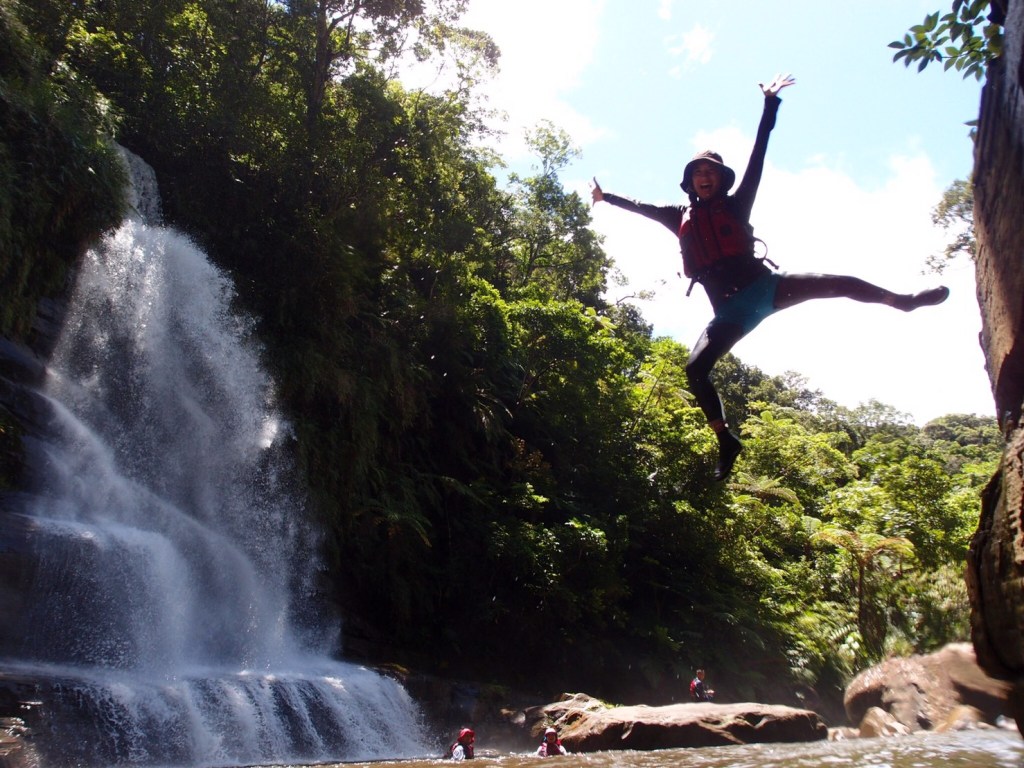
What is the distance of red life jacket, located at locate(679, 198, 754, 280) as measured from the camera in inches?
148

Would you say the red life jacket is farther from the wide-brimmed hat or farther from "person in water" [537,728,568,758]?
"person in water" [537,728,568,758]

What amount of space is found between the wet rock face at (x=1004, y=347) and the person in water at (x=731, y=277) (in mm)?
1362

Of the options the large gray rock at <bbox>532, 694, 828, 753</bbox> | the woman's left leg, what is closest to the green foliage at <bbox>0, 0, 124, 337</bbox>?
the large gray rock at <bbox>532, 694, 828, 753</bbox>

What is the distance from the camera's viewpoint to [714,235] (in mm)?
3789

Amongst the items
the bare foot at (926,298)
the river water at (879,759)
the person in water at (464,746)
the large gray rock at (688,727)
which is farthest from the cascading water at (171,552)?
the bare foot at (926,298)

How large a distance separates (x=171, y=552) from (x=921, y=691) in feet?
39.1

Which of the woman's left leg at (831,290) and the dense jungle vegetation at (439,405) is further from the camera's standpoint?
the dense jungle vegetation at (439,405)

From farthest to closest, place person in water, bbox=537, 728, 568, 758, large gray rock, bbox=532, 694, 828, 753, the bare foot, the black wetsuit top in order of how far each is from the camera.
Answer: large gray rock, bbox=532, 694, 828, 753 < person in water, bbox=537, 728, 568, 758 < the black wetsuit top < the bare foot

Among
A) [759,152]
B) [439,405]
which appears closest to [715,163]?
[759,152]

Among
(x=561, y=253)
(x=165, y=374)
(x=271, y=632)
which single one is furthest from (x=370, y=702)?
(x=561, y=253)

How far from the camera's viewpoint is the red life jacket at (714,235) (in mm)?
3756

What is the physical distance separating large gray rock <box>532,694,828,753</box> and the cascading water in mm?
2691

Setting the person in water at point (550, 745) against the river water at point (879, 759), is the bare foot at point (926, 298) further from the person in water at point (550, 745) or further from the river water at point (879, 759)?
the person in water at point (550, 745)

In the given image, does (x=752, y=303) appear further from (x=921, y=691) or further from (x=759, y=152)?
(x=921, y=691)
